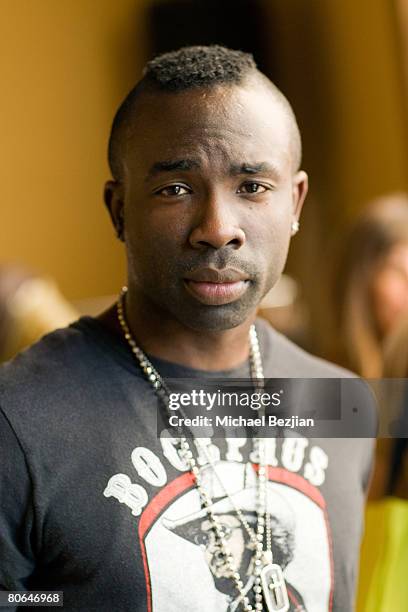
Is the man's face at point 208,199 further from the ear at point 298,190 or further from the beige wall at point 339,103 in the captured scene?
the beige wall at point 339,103

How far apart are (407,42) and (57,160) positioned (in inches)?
54.3

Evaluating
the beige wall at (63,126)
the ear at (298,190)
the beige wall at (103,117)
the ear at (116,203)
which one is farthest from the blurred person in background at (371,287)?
the beige wall at (63,126)

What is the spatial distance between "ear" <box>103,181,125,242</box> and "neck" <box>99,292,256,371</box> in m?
0.09

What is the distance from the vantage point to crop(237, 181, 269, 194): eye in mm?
932

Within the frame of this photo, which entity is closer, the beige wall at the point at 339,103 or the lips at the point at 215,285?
the lips at the point at 215,285

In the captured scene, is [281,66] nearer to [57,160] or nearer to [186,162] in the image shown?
[57,160]

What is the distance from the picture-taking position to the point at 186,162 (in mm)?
906

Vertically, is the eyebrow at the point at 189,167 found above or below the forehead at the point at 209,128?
below

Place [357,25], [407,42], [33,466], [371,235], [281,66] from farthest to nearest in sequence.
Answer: [281,66] < [357,25] < [407,42] < [371,235] < [33,466]

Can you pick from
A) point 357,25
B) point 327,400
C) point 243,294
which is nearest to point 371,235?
point 327,400

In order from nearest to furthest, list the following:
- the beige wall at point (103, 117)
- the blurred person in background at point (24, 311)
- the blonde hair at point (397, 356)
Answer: the blonde hair at point (397, 356) < the blurred person in background at point (24, 311) < the beige wall at point (103, 117)

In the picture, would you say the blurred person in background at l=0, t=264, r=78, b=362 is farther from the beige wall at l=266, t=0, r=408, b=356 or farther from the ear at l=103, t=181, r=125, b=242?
the beige wall at l=266, t=0, r=408, b=356

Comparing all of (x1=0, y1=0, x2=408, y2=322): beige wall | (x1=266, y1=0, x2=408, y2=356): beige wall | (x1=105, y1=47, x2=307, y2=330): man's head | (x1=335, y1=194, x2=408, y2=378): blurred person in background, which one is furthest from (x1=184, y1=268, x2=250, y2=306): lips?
(x1=0, y1=0, x2=408, y2=322): beige wall

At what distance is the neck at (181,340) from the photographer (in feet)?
3.30
